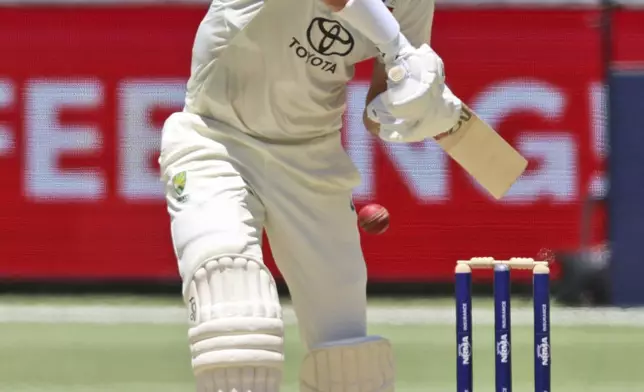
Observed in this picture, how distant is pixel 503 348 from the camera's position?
330 cm

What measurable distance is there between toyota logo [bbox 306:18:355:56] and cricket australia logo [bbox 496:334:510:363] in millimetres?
867

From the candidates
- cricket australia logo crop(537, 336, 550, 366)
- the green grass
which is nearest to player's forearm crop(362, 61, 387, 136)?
cricket australia logo crop(537, 336, 550, 366)

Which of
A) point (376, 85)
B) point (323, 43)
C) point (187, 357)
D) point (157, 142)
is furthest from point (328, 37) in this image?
point (157, 142)

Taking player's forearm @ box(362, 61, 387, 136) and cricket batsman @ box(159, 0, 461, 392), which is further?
player's forearm @ box(362, 61, 387, 136)

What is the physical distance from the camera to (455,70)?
8273mm

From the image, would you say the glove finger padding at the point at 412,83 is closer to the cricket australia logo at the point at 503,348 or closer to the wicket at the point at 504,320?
the wicket at the point at 504,320

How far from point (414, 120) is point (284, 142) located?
462 mm

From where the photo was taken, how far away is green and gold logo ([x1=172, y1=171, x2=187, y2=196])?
319 cm

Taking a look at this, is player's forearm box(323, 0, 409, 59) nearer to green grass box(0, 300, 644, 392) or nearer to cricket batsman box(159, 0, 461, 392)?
cricket batsman box(159, 0, 461, 392)

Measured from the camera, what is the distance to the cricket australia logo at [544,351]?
328cm

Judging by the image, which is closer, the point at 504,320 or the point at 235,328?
the point at 235,328

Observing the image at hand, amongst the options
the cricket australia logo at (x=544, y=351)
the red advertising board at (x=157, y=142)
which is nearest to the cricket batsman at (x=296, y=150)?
the cricket australia logo at (x=544, y=351)

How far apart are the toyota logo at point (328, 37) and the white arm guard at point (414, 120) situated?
0.22 meters

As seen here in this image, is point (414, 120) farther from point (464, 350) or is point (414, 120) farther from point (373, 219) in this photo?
point (464, 350)
